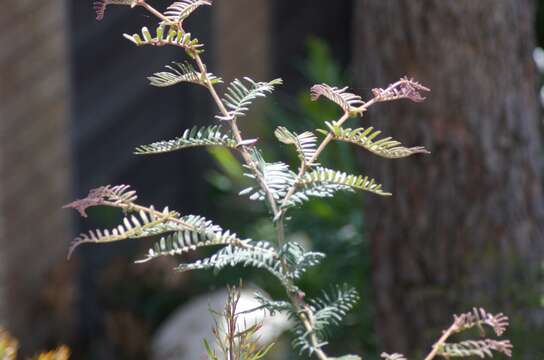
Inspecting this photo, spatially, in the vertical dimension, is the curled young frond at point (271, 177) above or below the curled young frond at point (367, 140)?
below

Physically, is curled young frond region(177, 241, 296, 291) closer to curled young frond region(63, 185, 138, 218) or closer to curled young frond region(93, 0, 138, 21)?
curled young frond region(63, 185, 138, 218)

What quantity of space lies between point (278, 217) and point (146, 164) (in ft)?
14.3

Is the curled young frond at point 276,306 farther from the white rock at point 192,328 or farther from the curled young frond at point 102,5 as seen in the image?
the white rock at point 192,328

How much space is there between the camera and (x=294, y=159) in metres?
3.95

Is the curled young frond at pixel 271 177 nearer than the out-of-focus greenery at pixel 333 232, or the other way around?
the curled young frond at pixel 271 177

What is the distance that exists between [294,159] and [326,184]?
2.93 m

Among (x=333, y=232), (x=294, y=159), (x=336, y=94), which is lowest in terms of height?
(x=336, y=94)

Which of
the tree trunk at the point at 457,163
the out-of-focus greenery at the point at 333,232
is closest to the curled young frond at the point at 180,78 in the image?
the tree trunk at the point at 457,163

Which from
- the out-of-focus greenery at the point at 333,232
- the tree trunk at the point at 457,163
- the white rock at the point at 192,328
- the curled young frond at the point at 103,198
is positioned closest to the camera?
the curled young frond at the point at 103,198

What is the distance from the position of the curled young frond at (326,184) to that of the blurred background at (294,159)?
0.34 metres

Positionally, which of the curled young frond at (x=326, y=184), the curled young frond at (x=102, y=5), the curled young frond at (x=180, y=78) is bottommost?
the curled young frond at (x=326, y=184)

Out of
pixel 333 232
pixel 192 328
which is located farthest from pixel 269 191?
pixel 192 328

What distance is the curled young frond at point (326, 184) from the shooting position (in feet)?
3.25

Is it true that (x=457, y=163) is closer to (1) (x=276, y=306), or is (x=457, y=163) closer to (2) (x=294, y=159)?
(2) (x=294, y=159)
